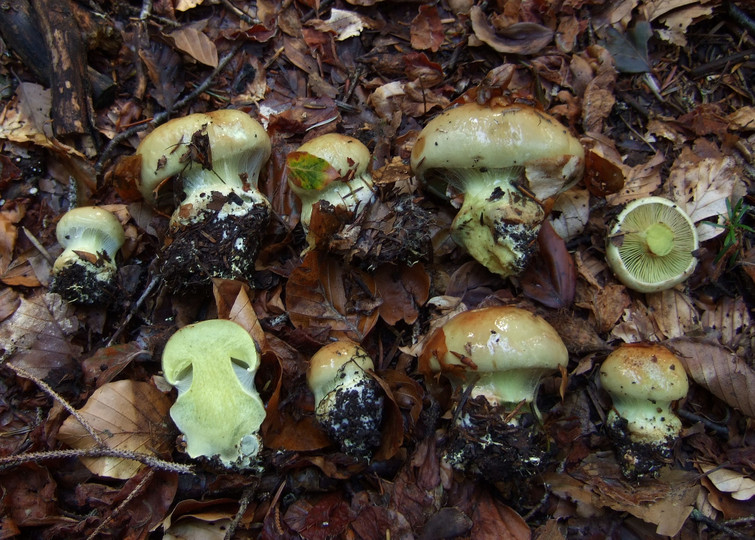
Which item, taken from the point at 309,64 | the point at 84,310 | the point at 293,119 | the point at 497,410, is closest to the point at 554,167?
the point at 497,410

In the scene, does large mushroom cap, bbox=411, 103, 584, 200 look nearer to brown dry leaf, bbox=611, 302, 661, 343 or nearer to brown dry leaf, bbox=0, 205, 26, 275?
brown dry leaf, bbox=611, 302, 661, 343

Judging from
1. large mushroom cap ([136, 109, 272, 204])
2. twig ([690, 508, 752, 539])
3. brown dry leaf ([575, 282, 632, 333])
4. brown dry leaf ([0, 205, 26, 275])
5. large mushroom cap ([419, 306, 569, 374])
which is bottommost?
twig ([690, 508, 752, 539])

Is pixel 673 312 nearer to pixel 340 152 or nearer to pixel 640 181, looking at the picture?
pixel 640 181

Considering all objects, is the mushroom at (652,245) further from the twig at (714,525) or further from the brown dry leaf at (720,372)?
the twig at (714,525)

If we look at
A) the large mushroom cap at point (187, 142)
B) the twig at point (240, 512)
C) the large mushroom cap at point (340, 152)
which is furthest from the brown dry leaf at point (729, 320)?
the large mushroom cap at point (187, 142)

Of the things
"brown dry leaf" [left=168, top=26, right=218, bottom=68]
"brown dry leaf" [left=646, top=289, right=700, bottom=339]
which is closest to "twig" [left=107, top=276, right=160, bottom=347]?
"brown dry leaf" [left=168, top=26, right=218, bottom=68]

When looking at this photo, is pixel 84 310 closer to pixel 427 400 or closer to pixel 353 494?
pixel 353 494

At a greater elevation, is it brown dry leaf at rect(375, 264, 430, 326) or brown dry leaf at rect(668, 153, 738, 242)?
brown dry leaf at rect(668, 153, 738, 242)
